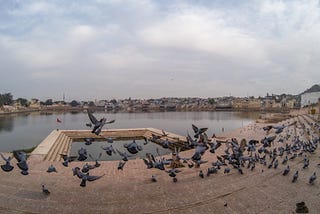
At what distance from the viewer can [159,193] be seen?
441 inches

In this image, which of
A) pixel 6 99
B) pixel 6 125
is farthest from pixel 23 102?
pixel 6 125

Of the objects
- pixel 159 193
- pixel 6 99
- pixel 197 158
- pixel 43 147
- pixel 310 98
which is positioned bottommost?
pixel 43 147

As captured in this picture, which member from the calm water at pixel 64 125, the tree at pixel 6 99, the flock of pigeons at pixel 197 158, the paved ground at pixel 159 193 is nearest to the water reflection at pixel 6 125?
the calm water at pixel 64 125

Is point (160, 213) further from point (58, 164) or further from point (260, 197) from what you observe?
point (58, 164)

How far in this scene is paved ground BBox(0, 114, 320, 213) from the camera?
32.0 ft

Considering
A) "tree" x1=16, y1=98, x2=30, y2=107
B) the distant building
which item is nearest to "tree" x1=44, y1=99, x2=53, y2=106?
"tree" x1=16, y1=98, x2=30, y2=107

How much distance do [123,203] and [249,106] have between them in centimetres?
14480

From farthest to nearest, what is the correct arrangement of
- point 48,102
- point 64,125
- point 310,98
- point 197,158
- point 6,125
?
point 48,102 < point 310,98 < point 64,125 < point 6,125 < point 197,158

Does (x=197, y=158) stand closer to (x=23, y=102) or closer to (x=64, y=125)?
(x=64, y=125)

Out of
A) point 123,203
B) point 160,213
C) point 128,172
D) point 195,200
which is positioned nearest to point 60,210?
point 123,203

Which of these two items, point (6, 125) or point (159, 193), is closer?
point (159, 193)

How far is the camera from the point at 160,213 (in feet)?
30.5

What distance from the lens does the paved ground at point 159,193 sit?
9.75 m

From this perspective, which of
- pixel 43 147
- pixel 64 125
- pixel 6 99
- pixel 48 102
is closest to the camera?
pixel 43 147
